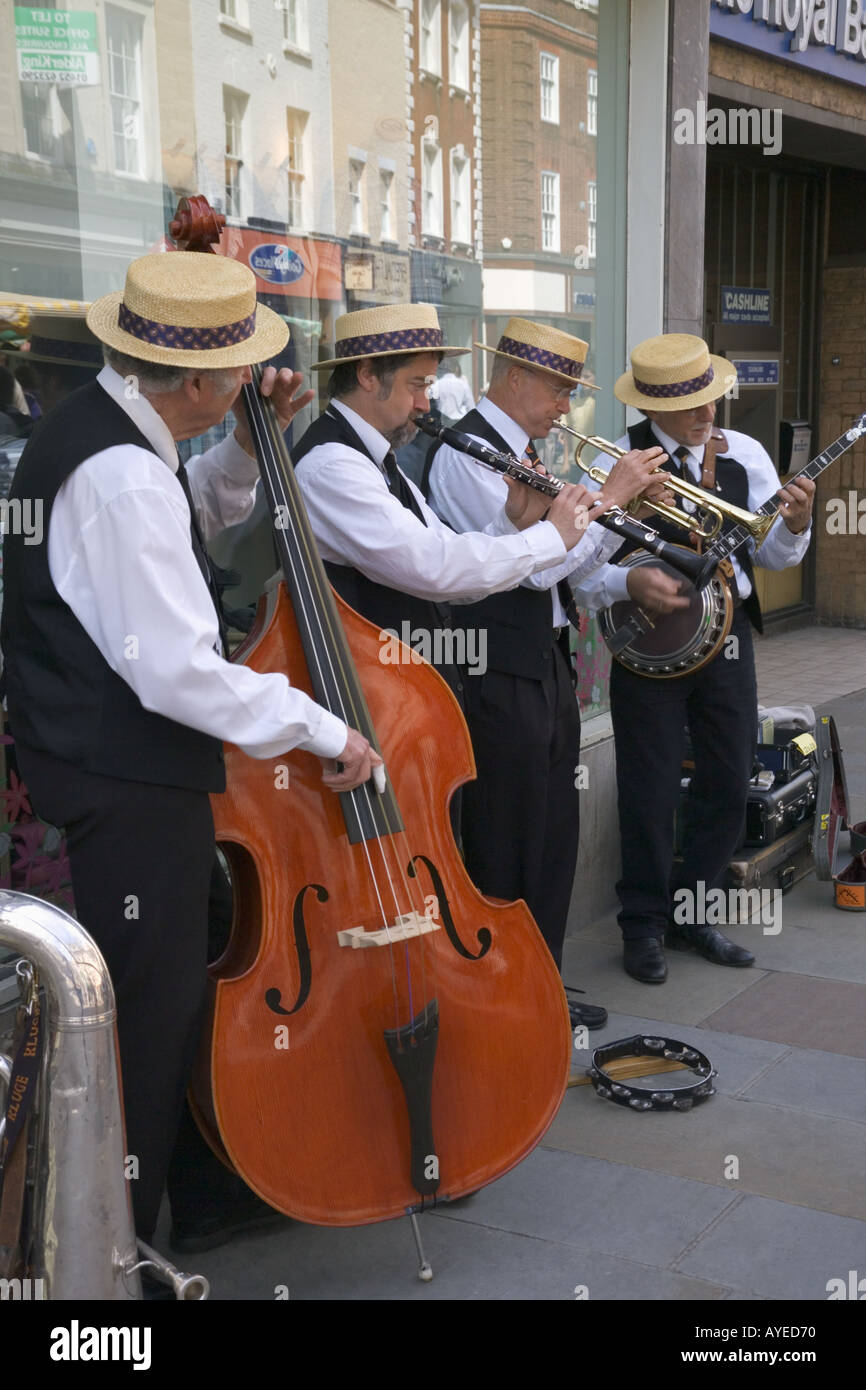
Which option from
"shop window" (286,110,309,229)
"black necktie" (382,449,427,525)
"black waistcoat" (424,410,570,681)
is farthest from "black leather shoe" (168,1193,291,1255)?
"shop window" (286,110,309,229)

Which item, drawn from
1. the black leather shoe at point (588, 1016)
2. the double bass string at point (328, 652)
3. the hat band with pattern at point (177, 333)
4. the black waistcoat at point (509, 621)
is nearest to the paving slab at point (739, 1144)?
the black leather shoe at point (588, 1016)

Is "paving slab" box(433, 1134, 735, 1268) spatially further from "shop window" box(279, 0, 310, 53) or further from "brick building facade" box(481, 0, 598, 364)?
"shop window" box(279, 0, 310, 53)

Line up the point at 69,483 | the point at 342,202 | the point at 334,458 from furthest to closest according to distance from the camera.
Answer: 1. the point at 342,202
2. the point at 334,458
3. the point at 69,483

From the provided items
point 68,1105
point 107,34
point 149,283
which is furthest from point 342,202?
point 68,1105

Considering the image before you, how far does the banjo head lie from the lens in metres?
4.31

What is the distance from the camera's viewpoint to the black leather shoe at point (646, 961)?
451 cm

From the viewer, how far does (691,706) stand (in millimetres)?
4613

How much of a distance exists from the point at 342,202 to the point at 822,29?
3.82 meters

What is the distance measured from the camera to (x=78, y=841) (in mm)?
2574

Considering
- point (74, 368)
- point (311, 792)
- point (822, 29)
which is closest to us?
point (311, 792)

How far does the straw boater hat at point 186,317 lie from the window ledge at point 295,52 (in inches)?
75.5

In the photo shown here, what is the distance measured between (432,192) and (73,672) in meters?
2.96
